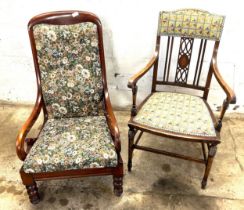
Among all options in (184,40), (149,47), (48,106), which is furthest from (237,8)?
(48,106)

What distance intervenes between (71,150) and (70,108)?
42 centimetres

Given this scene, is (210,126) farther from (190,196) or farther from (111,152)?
(111,152)

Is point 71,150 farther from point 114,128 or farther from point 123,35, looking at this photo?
point 123,35

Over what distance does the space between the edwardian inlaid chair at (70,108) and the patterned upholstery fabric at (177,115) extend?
0.27m

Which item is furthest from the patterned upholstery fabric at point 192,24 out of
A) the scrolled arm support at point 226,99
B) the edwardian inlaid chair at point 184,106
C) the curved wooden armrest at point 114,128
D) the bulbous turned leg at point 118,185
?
the bulbous turned leg at point 118,185

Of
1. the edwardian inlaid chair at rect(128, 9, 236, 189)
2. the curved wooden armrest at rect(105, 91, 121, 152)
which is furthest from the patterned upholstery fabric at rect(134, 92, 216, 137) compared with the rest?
the curved wooden armrest at rect(105, 91, 121, 152)

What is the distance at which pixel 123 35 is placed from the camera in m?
2.12

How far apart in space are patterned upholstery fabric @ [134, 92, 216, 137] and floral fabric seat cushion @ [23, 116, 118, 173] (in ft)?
0.96

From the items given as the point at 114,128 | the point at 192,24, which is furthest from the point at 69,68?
the point at 192,24

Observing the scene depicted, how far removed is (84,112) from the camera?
73.9 inches

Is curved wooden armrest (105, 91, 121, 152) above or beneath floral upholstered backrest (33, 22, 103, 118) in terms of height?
beneath

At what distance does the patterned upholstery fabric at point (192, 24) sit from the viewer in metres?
1.72

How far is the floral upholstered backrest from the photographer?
1680 mm

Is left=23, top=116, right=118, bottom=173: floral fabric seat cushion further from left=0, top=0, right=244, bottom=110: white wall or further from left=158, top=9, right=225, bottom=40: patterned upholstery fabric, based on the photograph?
left=158, top=9, right=225, bottom=40: patterned upholstery fabric
